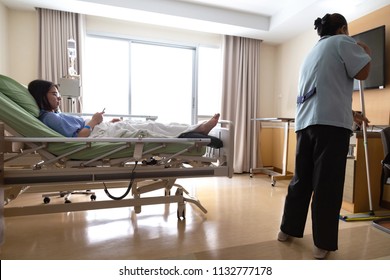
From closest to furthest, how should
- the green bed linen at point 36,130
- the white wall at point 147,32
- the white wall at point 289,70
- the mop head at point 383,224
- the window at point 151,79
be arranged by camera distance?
1. the green bed linen at point 36,130
2. the mop head at point 383,224
3. the white wall at point 147,32
4. the window at point 151,79
5. the white wall at point 289,70

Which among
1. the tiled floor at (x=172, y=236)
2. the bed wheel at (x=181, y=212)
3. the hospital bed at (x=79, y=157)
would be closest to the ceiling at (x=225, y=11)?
the hospital bed at (x=79, y=157)

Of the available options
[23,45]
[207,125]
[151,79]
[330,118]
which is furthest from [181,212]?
[23,45]

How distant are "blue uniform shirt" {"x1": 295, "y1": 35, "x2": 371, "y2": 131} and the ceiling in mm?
1842

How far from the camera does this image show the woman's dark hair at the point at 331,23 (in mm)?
1441

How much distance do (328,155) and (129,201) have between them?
1.24 metres

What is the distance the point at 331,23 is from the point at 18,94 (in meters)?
1.94

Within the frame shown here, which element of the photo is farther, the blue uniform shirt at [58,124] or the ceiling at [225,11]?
the ceiling at [225,11]

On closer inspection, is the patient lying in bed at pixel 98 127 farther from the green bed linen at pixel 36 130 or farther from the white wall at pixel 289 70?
the white wall at pixel 289 70

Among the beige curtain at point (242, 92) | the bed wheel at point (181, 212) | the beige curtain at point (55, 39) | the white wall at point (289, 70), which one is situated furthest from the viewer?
the beige curtain at point (242, 92)

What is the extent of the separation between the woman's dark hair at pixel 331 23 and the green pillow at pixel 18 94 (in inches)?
73.2

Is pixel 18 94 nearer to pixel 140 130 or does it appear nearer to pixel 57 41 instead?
pixel 140 130

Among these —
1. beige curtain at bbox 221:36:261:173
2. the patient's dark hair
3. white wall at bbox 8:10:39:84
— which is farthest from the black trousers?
white wall at bbox 8:10:39:84
